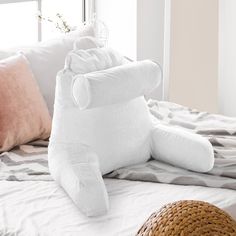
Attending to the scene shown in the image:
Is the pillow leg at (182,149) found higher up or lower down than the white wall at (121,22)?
lower down

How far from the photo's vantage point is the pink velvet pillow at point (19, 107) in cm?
210

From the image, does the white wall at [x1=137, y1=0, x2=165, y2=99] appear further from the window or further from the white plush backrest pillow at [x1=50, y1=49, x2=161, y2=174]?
the white plush backrest pillow at [x1=50, y1=49, x2=161, y2=174]

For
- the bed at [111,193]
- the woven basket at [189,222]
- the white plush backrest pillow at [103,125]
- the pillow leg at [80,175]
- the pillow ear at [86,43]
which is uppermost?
the pillow ear at [86,43]

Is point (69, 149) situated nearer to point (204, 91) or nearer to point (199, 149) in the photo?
point (199, 149)

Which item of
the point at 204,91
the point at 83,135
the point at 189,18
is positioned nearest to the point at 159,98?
the point at 204,91

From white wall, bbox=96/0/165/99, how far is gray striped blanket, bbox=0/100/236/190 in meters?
1.19

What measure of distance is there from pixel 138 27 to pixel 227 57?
0.55 meters

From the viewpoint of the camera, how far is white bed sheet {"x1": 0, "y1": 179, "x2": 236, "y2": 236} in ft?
4.49

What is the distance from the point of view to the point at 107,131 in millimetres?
1772

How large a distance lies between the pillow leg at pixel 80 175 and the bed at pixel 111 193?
0.08 feet

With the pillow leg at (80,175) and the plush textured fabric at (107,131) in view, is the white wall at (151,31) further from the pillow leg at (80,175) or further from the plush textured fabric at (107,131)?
the pillow leg at (80,175)

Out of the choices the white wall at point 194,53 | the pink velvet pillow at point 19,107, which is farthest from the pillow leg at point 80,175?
the white wall at point 194,53

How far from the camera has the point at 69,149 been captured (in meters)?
1.72

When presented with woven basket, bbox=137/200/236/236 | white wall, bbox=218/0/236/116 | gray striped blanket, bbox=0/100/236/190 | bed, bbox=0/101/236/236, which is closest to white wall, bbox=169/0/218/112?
white wall, bbox=218/0/236/116
